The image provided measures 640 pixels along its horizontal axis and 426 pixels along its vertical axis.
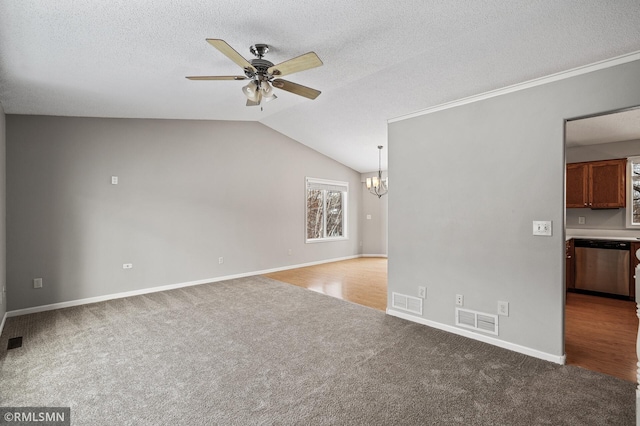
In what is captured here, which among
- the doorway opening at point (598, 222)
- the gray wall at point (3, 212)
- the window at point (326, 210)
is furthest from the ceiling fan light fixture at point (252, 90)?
the window at point (326, 210)

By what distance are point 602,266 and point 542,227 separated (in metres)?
3.07

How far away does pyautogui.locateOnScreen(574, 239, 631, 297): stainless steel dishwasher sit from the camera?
4.47 meters

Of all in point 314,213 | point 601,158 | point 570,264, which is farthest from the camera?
point 314,213

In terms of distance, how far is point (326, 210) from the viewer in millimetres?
7969

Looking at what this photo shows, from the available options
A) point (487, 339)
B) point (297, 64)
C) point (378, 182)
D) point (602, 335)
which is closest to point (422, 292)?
point (487, 339)

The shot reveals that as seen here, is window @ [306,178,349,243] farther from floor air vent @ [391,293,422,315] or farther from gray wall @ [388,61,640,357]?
gray wall @ [388,61,640,357]

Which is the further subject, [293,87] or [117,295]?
[117,295]

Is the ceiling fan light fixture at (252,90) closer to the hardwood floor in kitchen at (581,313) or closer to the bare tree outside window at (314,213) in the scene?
the hardwood floor in kitchen at (581,313)

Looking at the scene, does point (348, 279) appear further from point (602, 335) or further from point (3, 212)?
point (3, 212)

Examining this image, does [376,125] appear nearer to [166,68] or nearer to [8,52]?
[166,68]

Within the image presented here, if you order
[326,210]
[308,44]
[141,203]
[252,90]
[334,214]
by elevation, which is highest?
[308,44]

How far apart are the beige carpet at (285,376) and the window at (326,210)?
394 cm

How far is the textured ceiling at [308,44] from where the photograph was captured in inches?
80.8

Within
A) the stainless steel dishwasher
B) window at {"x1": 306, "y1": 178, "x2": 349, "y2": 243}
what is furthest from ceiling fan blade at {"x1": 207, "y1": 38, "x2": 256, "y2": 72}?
the stainless steel dishwasher
